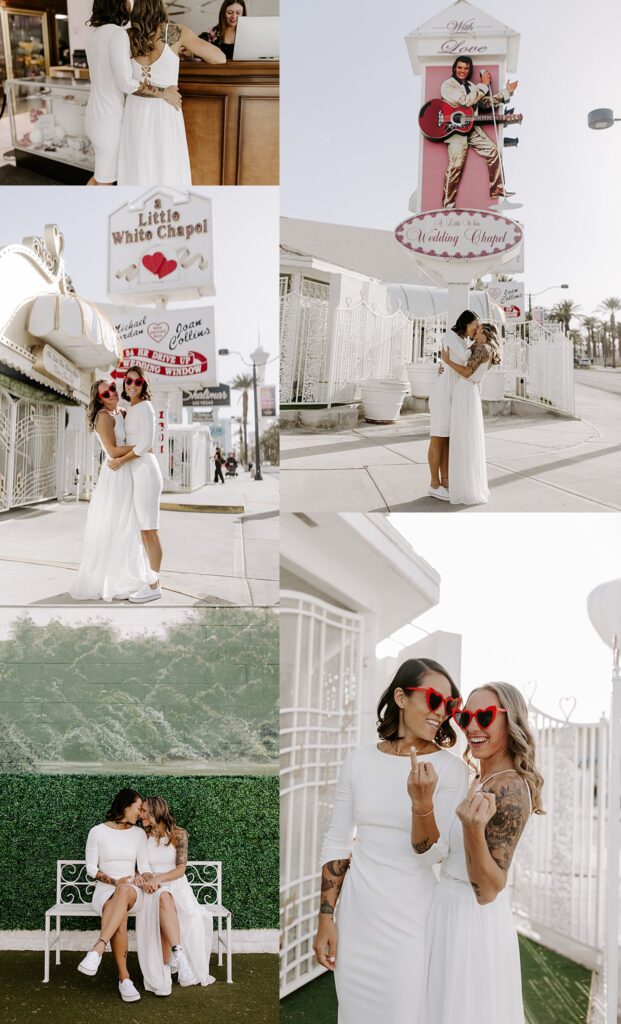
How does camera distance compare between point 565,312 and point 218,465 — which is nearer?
→ point 565,312

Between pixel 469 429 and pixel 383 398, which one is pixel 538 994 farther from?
pixel 383 398

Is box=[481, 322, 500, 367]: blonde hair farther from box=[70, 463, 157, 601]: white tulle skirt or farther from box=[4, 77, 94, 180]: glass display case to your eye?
box=[4, 77, 94, 180]: glass display case

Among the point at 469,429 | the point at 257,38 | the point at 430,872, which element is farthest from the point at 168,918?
the point at 257,38

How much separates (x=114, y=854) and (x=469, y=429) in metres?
2.19


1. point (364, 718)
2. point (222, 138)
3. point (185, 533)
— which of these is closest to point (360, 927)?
point (364, 718)

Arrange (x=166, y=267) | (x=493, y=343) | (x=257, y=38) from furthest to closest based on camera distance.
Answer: (x=166, y=267) → (x=257, y=38) → (x=493, y=343)

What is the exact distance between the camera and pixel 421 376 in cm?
382

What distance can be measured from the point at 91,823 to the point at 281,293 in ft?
7.67

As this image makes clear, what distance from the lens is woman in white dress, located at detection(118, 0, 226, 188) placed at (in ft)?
12.5

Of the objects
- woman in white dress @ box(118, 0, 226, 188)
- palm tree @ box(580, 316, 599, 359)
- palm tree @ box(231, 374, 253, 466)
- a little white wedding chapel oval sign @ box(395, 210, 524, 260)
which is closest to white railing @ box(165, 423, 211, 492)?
palm tree @ box(231, 374, 253, 466)

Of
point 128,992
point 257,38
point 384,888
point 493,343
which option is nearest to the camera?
point 384,888

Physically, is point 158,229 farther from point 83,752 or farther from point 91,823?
point 91,823

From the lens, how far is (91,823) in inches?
154

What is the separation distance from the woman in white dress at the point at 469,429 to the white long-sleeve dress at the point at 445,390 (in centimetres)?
2
